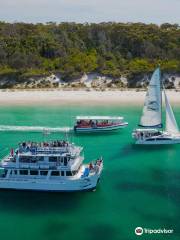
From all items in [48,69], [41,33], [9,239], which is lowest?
[9,239]

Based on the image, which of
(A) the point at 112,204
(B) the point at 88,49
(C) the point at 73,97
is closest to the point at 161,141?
(A) the point at 112,204

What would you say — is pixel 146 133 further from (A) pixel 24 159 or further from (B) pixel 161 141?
(A) pixel 24 159

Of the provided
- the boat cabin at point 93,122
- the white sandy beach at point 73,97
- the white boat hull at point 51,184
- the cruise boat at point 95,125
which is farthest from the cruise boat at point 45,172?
the white sandy beach at point 73,97

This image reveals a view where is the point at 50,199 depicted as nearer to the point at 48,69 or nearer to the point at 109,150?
the point at 109,150

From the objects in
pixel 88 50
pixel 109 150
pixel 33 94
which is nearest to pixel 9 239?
pixel 109 150

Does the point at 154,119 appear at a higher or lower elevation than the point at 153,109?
lower

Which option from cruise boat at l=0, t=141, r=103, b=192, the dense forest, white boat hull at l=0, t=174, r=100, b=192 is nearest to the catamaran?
cruise boat at l=0, t=141, r=103, b=192

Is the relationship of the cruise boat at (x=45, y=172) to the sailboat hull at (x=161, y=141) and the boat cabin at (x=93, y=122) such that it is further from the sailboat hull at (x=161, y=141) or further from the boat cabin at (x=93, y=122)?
the boat cabin at (x=93, y=122)
